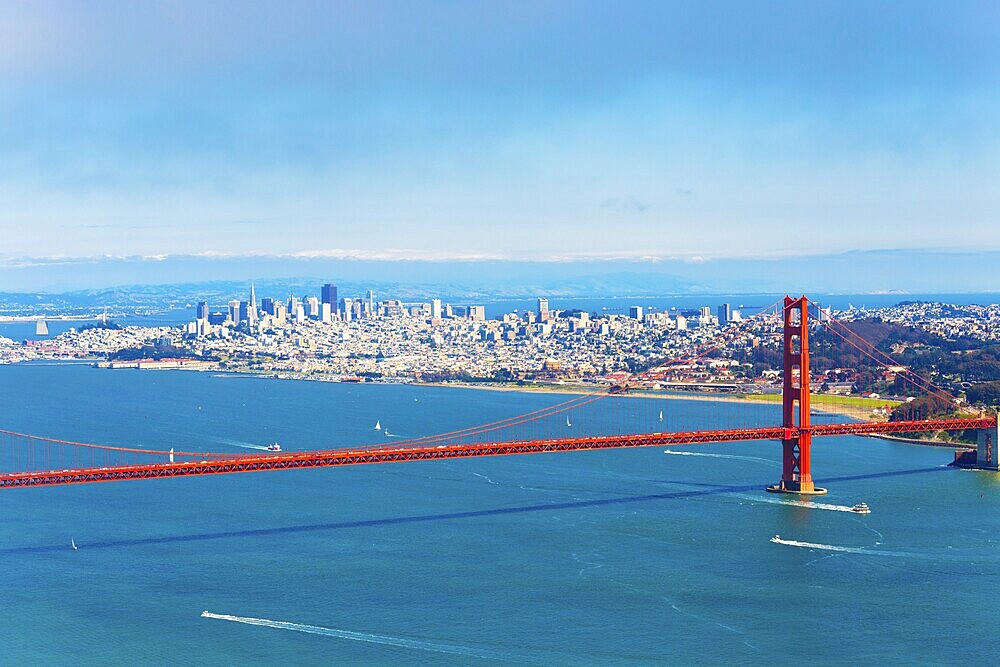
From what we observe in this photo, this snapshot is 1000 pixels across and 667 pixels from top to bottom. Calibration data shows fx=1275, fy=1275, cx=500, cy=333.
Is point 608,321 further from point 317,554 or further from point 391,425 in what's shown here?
point 317,554

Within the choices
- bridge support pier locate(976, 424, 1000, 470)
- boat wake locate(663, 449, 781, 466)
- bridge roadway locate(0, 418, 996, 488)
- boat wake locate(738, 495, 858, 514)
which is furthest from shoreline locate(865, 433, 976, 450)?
boat wake locate(738, 495, 858, 514)

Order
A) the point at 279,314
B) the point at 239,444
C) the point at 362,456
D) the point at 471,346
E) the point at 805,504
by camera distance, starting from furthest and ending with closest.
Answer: the point at 279,314
the point at 471,346
the point at 239,444
the point at 805,504
the point at 362,456

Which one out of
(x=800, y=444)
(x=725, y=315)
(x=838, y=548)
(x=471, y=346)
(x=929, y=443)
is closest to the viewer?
(x=838, y=548)

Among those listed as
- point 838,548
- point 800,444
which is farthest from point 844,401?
point 838,548

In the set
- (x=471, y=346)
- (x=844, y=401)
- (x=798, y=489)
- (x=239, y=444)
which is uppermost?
(x=471, y=346)

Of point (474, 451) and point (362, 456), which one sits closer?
point (362, 456)

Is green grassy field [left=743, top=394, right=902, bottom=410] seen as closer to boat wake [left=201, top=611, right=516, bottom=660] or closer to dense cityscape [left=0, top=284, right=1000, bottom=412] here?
dense cityscape [left=0, top=284, right=1000, bottom=412]

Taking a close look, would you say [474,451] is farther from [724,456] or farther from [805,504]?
[724,456]
